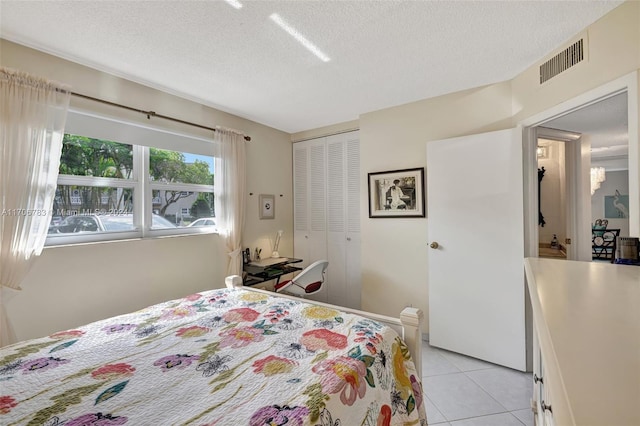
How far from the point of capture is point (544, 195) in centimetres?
269

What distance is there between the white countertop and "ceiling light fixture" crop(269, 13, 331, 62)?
186 cm

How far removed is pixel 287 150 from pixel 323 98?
4.28 ft

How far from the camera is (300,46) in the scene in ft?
6.05

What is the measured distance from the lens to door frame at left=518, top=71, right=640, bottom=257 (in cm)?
136

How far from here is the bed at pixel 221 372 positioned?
2.78ft

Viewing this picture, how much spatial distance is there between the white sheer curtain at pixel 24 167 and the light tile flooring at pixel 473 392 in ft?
9.30

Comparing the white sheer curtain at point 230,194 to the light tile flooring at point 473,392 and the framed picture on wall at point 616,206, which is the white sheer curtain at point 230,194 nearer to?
the light tile flooring at point 473,392

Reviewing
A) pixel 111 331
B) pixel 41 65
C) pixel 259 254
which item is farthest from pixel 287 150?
pixel 111 331

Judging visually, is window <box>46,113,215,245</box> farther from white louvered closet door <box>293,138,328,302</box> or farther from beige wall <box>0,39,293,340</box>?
white louvered closet door <box>293,138,328,302</box>

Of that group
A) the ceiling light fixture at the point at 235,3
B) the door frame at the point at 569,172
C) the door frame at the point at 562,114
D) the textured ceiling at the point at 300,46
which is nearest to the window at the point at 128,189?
the textured ceiling at the point at 300,46

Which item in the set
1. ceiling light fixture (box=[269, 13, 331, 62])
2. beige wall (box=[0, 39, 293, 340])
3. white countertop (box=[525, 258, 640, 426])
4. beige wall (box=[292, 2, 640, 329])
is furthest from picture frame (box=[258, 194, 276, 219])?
white countertop (box=[525, 258, 640, 426])

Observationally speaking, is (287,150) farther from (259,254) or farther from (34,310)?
(34,310)

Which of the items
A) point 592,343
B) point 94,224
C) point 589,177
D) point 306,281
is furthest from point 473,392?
point 94,224

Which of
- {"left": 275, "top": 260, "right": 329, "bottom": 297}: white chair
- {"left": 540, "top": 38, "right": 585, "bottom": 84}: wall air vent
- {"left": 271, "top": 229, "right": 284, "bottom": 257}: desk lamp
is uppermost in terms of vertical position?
{"left": 540, "top": 38, "right": 585, "bottom": 84}: wall air vent
